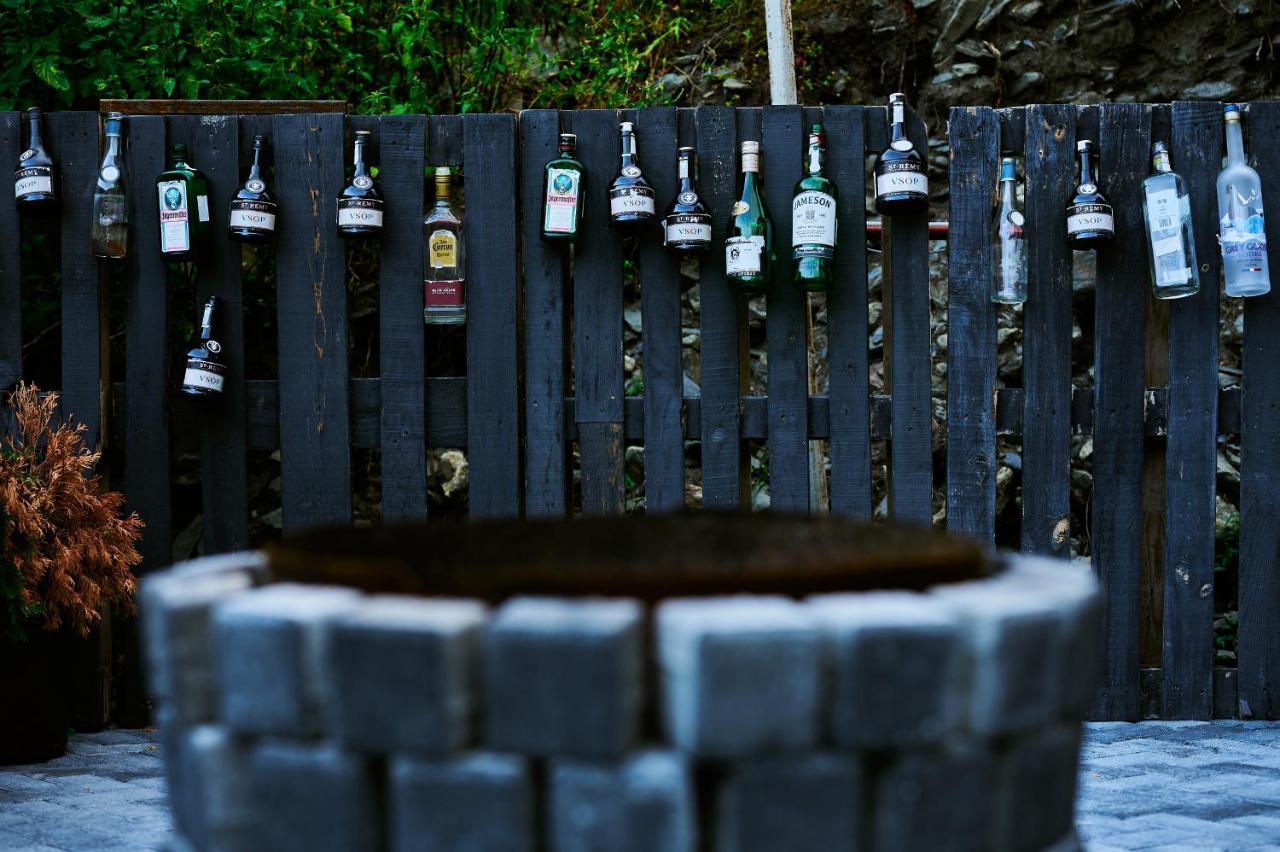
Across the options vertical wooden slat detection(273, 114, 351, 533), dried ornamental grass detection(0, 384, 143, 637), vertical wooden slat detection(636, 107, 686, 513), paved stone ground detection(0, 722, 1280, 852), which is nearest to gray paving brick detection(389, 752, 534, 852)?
paved stone ground detection(0, 722, 1280, 852)

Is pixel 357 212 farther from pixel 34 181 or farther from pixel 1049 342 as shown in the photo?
pixel 1049 342

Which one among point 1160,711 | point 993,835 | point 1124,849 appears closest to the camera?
point 993,835

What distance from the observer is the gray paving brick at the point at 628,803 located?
2.84 feet

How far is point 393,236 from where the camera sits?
10.6ft

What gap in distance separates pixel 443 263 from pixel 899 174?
4.42ft

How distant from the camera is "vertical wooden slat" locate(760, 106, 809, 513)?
10.4 ft

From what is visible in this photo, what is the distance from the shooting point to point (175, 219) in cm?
317

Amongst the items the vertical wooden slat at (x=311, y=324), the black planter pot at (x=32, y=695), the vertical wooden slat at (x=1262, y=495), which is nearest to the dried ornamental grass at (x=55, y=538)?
the black planter pot at (x=32, y=695)

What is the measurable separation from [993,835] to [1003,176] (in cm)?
257

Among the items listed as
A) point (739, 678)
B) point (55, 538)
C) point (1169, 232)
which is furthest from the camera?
point (1169, 232)

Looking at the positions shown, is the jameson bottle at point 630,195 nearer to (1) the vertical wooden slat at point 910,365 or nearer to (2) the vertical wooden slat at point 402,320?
(2) the vertical wooden slat at point 402,320

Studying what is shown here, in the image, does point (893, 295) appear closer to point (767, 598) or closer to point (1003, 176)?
point (1003, 176)

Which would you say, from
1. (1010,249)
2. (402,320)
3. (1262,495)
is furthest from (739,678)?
(1262,495)

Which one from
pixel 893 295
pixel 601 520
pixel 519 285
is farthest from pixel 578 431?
pixel 601 520
